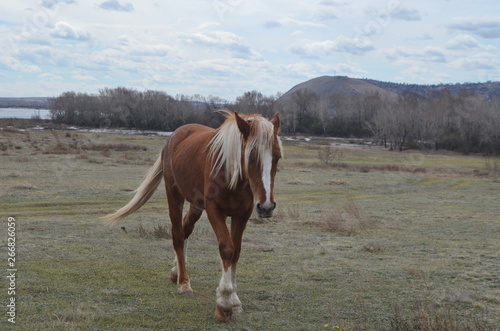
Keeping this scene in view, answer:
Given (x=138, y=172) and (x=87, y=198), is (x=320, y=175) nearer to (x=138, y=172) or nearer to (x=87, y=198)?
(x=138, y=172)

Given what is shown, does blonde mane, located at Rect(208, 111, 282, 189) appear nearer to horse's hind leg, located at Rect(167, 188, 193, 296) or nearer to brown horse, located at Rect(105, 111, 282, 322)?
brown horse, located at Rect(105, 111, 282, 322)

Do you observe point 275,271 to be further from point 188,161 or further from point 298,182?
point 298,182

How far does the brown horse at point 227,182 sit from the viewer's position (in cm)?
532

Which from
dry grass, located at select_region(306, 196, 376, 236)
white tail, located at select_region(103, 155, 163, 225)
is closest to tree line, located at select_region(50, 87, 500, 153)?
dry grass, located at select_region(306, 196, 376, 236)

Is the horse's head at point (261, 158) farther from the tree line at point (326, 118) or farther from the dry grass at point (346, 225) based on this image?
the tree line at point (326, 118)

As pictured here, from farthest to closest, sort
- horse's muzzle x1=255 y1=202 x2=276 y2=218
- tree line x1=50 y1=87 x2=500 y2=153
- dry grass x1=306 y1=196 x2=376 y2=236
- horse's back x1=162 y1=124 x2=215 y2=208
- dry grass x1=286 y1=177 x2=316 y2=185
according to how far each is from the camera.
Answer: tree line x1=50 y1=87 x2=500 y2=153
dry grass x1=286 y1=177 x2=316 y2=185
dry grass x1=306 y1=196 x2=376 y2=236
horse's back x1=162 y1=124 x2=215 y2=208
horse's muzzle x1=255 y1=202 x2=276 y2=218

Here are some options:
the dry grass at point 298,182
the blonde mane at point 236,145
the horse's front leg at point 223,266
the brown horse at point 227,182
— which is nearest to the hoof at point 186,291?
the brown horse at point 227,182

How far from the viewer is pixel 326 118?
A: 121188 mm

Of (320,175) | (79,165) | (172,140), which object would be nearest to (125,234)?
(172,140)

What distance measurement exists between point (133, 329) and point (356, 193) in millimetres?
25029

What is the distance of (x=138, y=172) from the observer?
3253 cm

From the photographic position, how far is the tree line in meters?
86.7

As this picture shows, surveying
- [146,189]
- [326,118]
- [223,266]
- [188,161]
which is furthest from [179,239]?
[326,118]

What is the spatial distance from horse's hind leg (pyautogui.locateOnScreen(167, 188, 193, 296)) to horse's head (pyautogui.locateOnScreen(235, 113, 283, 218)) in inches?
83.0
